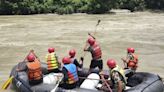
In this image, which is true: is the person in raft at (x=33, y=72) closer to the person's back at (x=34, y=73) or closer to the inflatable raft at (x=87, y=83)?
the person's back at (x=34, y=73)

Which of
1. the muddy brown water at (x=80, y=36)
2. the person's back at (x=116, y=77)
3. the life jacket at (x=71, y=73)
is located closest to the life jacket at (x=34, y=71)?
the life jacket at (x=71, y=73)

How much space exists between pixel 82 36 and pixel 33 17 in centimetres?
987

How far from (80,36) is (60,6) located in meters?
12.1

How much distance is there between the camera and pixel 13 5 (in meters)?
34.0

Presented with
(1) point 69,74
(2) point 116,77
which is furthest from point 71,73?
(2) point 116,77

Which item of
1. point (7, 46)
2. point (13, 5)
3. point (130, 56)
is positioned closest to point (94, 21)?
Result: point (13, 5)

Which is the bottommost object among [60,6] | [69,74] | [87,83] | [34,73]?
[60,6]

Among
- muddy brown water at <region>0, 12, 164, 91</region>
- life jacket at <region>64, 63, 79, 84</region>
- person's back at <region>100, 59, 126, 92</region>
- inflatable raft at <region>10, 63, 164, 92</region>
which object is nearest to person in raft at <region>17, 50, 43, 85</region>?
inflatable raft at <region>10, 63, 164, 92</region>

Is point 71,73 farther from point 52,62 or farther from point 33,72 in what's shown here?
point 52,62

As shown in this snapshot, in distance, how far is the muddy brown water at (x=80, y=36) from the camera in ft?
61.1

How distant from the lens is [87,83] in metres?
11.6

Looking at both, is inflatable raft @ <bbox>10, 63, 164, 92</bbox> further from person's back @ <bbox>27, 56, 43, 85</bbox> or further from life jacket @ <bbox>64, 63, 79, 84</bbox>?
life jacket @ <bbox>64, 63, 79, 84</bbox>

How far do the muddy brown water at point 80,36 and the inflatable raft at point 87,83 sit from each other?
2.73 metres

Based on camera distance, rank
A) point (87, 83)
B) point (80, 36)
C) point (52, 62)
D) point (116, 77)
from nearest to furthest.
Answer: point (116, 77) < point (87, 83) < point (52, 62) < point (80, 36)
